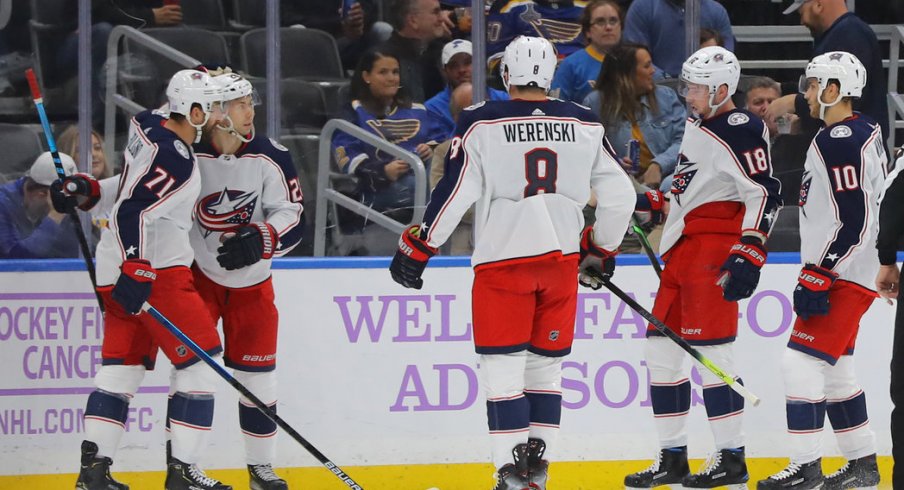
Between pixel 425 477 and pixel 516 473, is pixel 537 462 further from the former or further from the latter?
pixel 425 477

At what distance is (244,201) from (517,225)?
85 centimetres

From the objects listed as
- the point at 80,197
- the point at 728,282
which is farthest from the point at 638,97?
the point at 80,197

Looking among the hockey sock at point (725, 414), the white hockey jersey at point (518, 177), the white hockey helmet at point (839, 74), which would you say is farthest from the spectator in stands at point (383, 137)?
the white hockey helmet at point (839, 74)

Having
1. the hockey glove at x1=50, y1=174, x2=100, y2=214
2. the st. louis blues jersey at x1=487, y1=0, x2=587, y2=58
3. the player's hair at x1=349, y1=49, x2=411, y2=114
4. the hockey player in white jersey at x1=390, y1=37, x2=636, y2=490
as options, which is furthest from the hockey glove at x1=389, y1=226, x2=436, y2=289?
the st. louis blues jersey at x1=487, y1=0, x2=587, y2=58

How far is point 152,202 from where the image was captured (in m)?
4.02

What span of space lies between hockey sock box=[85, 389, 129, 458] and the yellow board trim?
462 mm

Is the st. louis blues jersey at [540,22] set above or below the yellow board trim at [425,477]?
above

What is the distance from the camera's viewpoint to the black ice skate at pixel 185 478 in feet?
13.7

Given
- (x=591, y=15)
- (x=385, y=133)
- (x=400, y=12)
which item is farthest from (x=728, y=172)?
(x=400, y=12)

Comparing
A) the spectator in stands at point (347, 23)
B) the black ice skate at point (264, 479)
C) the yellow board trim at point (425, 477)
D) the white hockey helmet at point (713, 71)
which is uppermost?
the spectator in stands at point (347, 23)

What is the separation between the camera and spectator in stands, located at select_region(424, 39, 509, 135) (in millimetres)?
4996

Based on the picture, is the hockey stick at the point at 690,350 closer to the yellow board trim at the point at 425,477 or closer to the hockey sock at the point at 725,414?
the hockey sock at the point at 725,414

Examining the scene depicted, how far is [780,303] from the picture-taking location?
4781 mm

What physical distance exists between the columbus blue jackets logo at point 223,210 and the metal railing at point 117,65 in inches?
29.2
